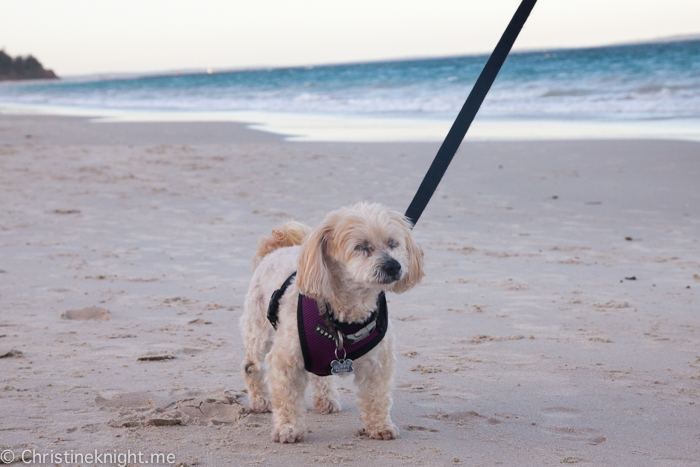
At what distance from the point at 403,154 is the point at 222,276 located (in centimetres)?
769

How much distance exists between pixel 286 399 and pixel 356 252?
0.81m

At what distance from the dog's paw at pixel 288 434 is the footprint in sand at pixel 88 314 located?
7.36 ft

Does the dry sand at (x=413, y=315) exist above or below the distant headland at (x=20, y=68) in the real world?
below

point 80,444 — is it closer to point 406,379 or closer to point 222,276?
point 406,379

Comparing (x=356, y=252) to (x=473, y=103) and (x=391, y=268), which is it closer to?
(x=391, y=268)

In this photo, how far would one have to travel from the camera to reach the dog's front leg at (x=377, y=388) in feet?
10.4

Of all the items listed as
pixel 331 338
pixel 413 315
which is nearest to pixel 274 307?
pixel 331 338

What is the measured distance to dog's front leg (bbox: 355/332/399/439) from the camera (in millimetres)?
3168

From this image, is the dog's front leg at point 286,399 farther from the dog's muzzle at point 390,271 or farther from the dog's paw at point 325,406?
the dog's muzzle at point 390,271

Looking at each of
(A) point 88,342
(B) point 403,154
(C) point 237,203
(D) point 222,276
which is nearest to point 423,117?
(B) point 403,154

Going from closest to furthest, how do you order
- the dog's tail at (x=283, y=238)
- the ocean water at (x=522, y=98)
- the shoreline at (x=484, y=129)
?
the dog's tail at (x=283, y=238) < the shoreline at (x=484, y=129) < the ocean water at (x=522, y=98)

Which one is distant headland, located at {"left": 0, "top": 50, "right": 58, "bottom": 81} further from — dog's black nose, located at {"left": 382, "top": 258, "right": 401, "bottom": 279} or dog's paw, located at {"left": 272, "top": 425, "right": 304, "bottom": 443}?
dog's black nose, located at {"left": 382, "top": 258, "right": 401, "bottom": 279}

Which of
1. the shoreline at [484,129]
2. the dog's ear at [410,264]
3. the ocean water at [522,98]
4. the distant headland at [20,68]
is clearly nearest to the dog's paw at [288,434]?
the dog's ear at [410,264]

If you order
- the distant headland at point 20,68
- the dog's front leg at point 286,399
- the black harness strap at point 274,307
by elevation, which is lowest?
the dog's front leg at point 286,399
